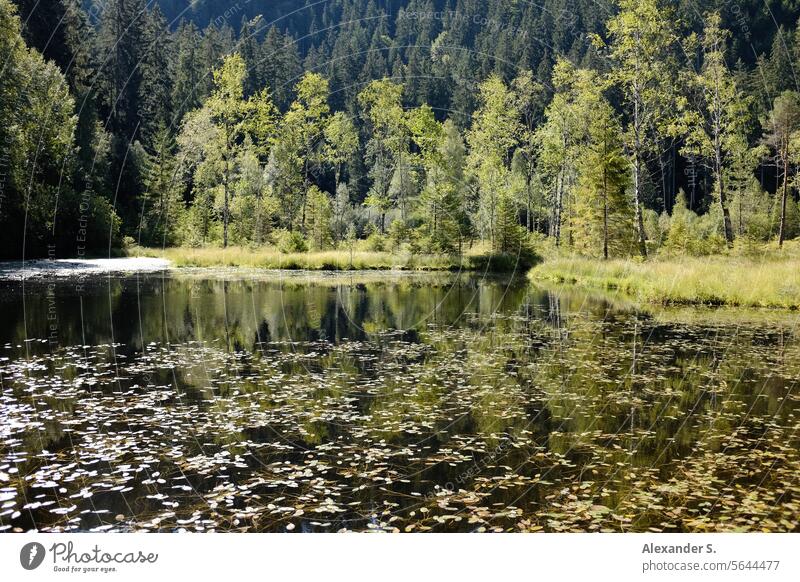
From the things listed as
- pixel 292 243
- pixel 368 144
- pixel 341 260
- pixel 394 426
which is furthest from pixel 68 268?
pixel 394 426

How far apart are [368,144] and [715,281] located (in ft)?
139

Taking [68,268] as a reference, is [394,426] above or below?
below

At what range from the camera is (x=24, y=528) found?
6.58 metres

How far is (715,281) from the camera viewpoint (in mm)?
27016

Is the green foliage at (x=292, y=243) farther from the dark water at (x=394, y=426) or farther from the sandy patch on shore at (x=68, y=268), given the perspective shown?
the dark water at (x=394, y=426)

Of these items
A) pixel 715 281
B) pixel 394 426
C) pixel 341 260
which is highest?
pixel 341 260

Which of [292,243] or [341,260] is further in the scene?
[292,243]

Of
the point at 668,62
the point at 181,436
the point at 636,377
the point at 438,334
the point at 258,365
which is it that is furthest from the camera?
the point at 668,62

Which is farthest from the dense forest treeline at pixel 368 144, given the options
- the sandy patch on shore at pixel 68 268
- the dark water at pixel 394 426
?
the dark water at pixel 394 426

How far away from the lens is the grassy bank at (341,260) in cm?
4653

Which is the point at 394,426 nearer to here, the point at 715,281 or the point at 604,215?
the point at 715,281
